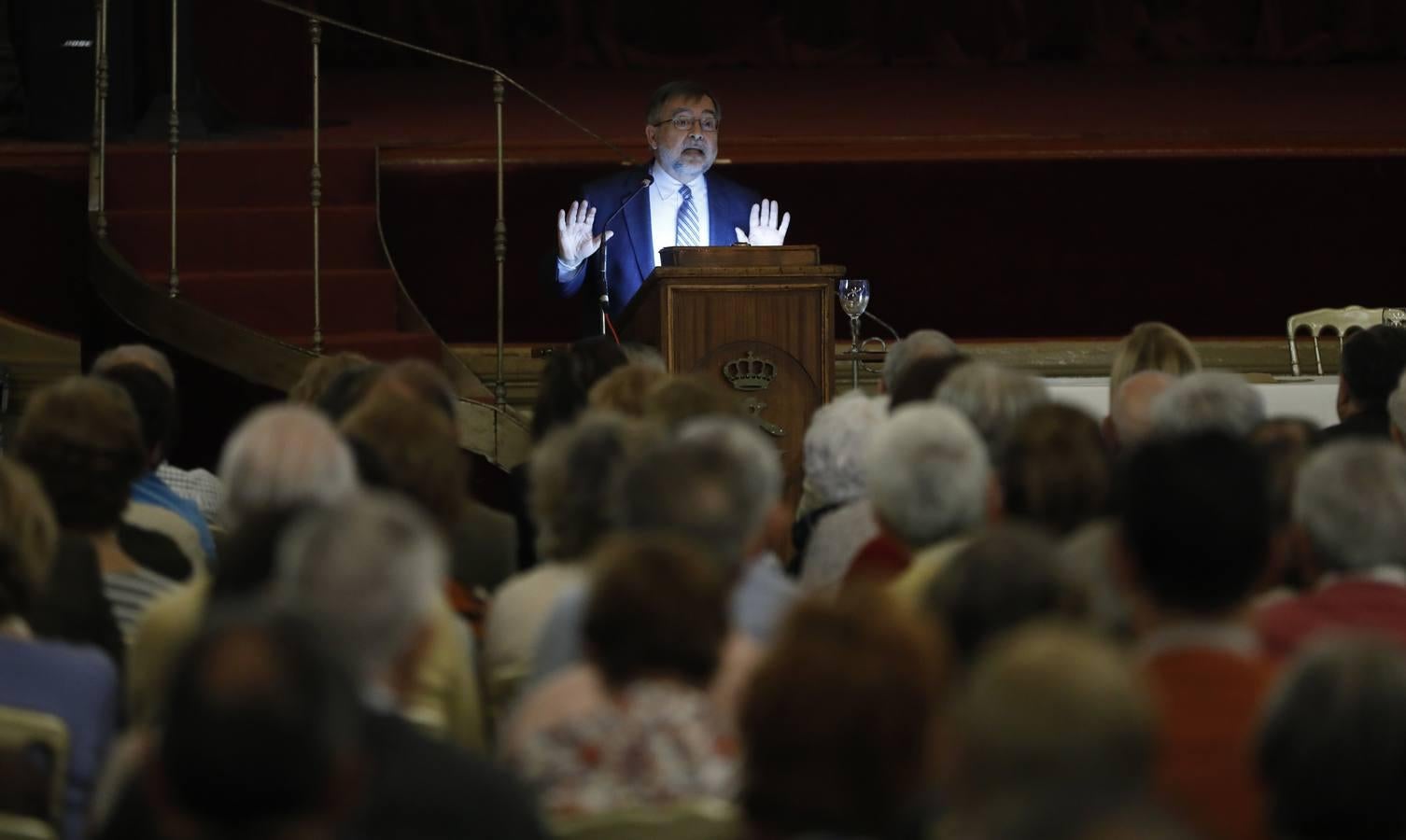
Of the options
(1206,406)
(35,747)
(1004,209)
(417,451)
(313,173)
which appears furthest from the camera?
(1004,209)

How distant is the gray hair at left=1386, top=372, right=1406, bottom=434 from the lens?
432cm

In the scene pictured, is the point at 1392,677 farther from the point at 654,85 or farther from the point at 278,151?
the point at 654,85

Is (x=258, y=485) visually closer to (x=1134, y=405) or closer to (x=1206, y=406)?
(x=1206, y=406)

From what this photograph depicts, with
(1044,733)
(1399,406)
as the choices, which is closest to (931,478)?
(1044,733)

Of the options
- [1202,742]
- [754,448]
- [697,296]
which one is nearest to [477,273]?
[697,296]

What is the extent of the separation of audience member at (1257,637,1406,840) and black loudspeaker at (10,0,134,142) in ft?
22.6

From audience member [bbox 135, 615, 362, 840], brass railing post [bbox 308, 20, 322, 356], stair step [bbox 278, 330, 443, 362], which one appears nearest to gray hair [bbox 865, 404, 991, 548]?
audience member [bbox 135, 615, 362, 840]

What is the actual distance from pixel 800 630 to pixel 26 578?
1.19m

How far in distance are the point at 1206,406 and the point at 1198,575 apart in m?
1.26

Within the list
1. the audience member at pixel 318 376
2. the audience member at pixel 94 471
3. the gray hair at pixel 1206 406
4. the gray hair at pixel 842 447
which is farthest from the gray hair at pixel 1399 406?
the audience member at pixel 94 471

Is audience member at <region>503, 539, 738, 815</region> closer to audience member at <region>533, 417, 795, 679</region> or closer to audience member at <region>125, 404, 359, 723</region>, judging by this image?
audience member at <region>533, 417, 795, 679</region>

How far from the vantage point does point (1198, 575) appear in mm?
2584

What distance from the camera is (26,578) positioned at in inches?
114

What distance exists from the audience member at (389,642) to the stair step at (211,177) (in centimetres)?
529
